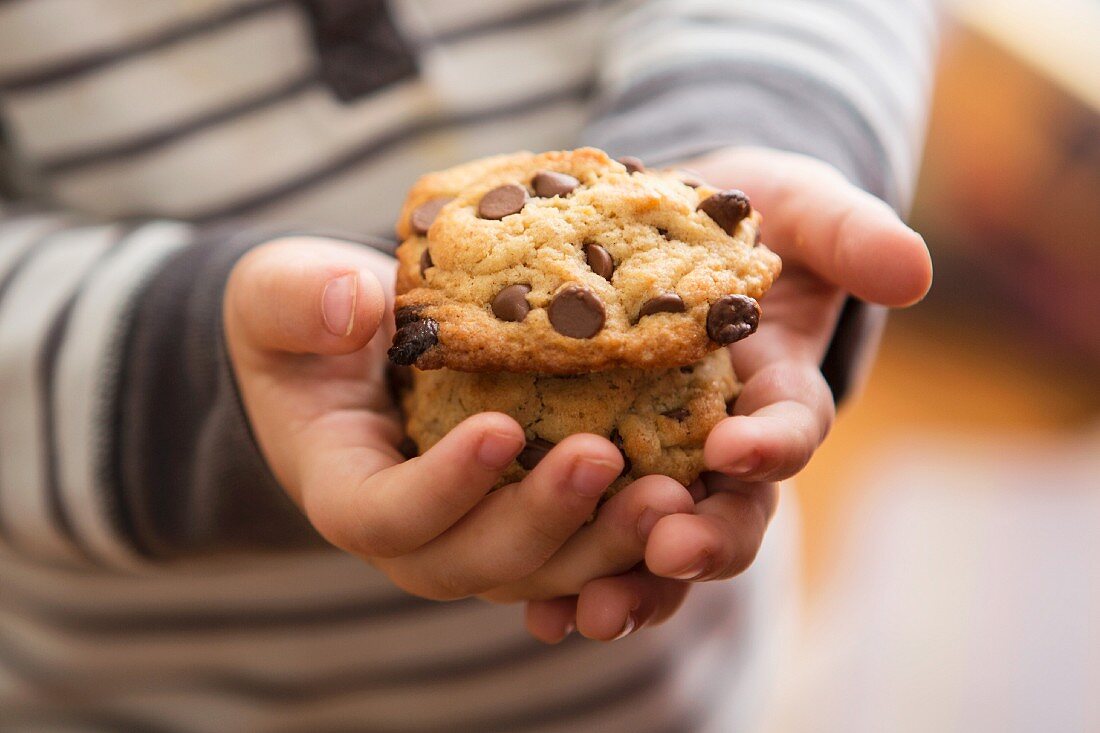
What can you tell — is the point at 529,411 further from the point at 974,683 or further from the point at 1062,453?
the point at 1062,453

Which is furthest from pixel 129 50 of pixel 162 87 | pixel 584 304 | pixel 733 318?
pixel 733 318

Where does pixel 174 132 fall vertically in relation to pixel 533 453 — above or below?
above

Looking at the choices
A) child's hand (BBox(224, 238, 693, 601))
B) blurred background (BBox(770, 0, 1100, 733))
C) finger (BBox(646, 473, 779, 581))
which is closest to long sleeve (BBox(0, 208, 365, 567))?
child's hand (BBox(224, 238, 693, 601))

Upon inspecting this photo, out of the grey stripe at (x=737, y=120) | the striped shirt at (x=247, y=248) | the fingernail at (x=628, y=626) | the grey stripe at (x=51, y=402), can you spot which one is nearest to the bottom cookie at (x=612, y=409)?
the fingernail at (x=628, y=626)

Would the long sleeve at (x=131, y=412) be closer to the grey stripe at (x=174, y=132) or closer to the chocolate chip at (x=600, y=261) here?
the grey stripe at (x=174, y=132)

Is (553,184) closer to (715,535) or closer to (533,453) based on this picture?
(533,453)
